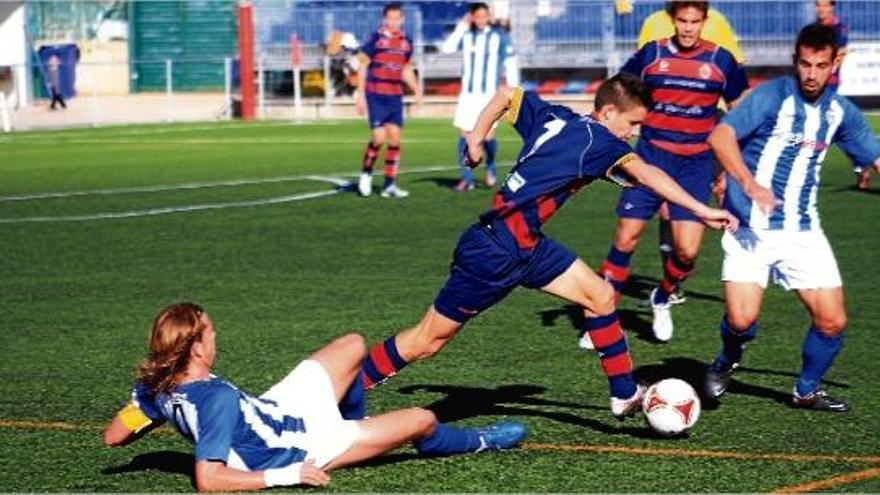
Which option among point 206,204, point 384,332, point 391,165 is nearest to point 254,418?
point 384,332

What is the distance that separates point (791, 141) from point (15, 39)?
40.9 metres

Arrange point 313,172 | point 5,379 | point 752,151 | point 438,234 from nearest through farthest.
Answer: point 752,151
point 5,379
point 438,234
point 313,172

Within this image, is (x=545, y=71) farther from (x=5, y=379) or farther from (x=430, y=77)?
(x=5, y=379)

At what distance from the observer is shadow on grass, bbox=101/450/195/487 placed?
312 inches

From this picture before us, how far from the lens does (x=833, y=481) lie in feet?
24.8

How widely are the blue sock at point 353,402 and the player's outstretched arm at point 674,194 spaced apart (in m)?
1.62

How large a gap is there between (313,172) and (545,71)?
18.5 meters

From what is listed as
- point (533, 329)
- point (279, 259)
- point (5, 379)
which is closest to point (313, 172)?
point (279, 259)

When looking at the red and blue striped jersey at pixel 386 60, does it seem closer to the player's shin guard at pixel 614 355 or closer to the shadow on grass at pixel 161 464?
the player's shin guard at pixel 614 355

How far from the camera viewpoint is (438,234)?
17922mm

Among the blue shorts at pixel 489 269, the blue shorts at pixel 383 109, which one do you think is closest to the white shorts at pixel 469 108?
the blue shorts at pixel 383 109

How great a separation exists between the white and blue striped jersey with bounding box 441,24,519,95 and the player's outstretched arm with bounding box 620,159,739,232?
49.4 ft

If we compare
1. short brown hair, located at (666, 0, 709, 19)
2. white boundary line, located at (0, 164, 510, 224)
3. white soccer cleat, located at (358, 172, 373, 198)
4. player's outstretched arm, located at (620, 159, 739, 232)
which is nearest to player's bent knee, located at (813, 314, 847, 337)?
player's outstretched arm, located at (620, 159, 739, 232)

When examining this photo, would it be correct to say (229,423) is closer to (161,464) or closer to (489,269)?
(161,464)
